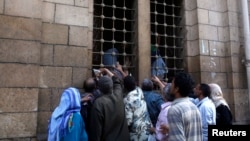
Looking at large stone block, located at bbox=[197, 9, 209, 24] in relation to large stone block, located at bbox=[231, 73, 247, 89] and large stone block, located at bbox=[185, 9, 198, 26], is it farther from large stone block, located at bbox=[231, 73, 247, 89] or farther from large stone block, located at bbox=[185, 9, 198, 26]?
large stone block, located at bbox=[231, 73, 247, 89]

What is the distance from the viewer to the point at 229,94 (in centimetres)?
533

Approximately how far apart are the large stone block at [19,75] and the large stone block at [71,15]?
3.05ft

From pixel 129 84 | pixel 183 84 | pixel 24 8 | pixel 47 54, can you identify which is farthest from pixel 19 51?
pixel 183 84

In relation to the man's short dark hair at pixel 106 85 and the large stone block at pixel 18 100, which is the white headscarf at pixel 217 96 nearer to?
the man's short dark hair at pixel 106 85

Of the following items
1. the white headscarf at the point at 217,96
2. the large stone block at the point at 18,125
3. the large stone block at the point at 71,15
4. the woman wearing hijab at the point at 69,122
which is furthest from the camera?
the large stone block at the point at 71,15

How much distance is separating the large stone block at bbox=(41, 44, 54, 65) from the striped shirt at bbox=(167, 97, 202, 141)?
2348 millimetres

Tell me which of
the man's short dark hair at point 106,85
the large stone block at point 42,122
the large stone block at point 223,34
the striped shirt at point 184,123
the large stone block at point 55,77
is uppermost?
the large stone block at point 223,34

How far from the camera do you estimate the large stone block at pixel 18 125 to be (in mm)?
3354

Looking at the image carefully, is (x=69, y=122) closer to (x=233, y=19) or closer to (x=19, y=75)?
(x=19, y=75)

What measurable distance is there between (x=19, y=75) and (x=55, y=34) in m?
0.88

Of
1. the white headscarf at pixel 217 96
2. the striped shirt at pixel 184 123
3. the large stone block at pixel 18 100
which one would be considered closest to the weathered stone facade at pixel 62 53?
the large stone block at pixel 18 100

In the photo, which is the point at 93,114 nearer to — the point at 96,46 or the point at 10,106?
the point at 10,106

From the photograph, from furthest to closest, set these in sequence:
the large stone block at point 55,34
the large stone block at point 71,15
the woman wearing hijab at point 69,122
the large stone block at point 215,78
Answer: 1. the large stone block at point 215,78
2. the large stone block at point 71,15
3. the large stone block at point 55,34
4. the woman wearing hijab at point 69,122

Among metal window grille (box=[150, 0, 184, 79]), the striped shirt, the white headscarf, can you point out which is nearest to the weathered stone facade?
metal window grille (box=[150, 0, 184, 79])
